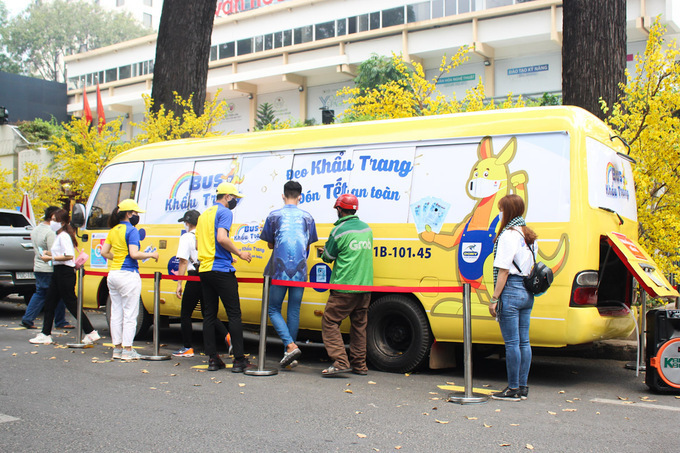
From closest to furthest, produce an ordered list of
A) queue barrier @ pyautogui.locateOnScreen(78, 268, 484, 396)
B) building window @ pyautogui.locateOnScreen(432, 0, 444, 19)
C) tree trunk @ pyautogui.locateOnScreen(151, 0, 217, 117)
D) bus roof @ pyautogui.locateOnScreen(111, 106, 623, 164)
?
queue barrier @ pyautogui.locateOnScreen(78, 268, 484, 396)
bus roof @ pyautogui.locateOnScreen(111, 106, 623, 164)
tree trunk @ pyautogui.locateOnScreen(151, 0, 217, 117)
building window @ pyautogui.locateOnScreen(432, 0, 444, 19)

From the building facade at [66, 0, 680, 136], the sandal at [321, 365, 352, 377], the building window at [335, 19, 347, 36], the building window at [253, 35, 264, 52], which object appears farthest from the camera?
the building window at [253, 35, 264, 52]

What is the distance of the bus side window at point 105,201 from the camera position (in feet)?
32.8

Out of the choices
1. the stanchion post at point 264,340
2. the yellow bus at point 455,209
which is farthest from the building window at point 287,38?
the stanchion post at point 264,340

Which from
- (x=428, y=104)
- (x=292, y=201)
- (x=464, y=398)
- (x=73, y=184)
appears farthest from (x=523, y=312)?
(x=73, y=184)

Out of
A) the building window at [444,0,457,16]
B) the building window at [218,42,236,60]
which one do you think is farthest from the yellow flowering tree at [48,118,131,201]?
the building window at [218,42,236,60]

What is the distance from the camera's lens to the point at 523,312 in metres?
5.95

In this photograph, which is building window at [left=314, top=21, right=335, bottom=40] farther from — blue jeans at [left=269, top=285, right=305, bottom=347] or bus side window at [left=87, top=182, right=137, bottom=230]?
blue jeans at [left=269, top=285, right=305, bottom=347]

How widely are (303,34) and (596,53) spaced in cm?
3886

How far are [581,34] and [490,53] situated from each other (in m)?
30.3

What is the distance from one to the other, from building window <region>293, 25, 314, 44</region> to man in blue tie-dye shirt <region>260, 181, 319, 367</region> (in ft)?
133

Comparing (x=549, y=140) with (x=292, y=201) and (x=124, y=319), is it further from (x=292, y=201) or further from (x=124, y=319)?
(x=124, y=319)

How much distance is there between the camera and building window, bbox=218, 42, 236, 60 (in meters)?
50.6

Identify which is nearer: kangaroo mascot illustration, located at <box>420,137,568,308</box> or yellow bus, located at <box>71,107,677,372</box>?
yellow bus, located at <box>71,107,677,372</box>

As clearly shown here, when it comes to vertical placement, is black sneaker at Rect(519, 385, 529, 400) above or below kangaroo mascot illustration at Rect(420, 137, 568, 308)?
below
